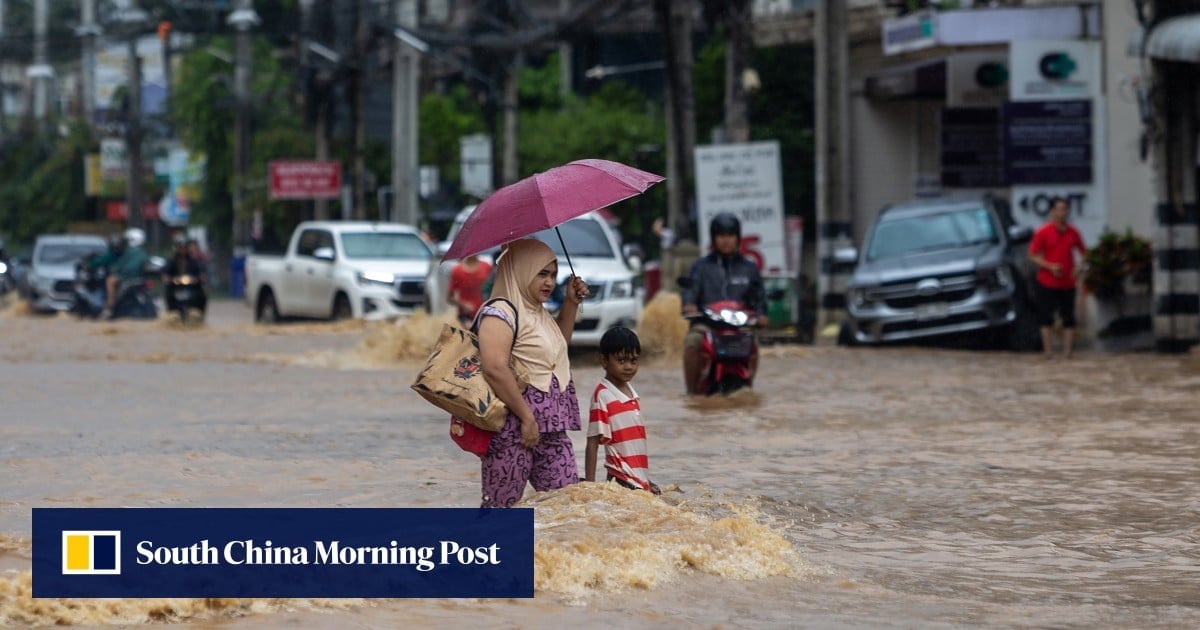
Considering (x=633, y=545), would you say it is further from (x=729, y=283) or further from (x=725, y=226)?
(x=729, y=283)

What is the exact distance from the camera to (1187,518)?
10023 millimetres

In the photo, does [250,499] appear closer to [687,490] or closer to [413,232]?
[687,490]

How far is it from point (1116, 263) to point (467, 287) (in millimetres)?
7693

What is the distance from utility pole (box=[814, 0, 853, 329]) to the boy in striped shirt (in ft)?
64.2

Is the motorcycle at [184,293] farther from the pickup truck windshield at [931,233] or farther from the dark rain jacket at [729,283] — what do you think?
the dark rain jacket at [729,283]

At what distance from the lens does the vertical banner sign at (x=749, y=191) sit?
87.3 feet

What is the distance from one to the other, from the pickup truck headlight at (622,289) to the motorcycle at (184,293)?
11525 millimetres

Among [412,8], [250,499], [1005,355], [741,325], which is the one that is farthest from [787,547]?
[412,8]

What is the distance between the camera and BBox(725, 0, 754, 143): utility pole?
91.9ft

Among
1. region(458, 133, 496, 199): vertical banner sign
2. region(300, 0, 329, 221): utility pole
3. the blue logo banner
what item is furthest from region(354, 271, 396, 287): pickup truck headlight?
the blue logo banner

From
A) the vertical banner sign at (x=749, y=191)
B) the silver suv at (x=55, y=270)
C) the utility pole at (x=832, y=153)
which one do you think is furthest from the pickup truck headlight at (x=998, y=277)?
the silver suv at (x=55, y=270)

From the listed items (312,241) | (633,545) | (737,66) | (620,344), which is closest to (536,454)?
(633,545)

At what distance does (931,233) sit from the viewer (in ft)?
79.7

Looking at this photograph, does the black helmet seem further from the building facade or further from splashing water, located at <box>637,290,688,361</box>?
the building facade
